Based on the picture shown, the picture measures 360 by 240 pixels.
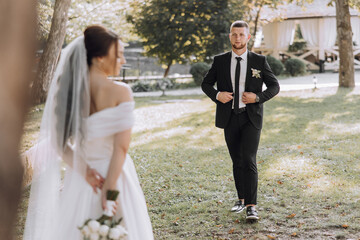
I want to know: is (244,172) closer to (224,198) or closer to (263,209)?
(263,209)

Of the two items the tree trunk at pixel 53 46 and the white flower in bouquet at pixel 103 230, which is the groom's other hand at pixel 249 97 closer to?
the white flower in bouquet at pixel 103 230

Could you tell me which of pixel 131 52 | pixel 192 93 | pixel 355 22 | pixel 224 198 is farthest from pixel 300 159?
pixel 131 52

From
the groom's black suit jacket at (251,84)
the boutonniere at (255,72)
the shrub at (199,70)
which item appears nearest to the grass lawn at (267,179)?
the groom's black suit jacket at (251,84)

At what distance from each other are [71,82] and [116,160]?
659mm

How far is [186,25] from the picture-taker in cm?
Result: 2641

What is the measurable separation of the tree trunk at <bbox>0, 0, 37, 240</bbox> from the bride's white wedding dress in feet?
3.56

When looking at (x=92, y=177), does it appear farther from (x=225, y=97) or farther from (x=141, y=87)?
(x=141, y=87)

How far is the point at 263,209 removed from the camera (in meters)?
6.44

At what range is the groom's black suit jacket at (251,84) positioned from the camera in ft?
19.1

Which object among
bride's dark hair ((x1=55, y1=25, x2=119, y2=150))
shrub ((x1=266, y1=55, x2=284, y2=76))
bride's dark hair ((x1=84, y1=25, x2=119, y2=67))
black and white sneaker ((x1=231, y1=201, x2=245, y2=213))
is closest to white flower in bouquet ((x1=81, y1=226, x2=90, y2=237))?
bride's dark hair ((x1=55, y1=25, x2=119, y2=150))

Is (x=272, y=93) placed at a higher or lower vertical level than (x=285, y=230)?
higher

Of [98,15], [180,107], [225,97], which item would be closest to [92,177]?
[225,97]

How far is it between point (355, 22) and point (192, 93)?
17743 millimetres

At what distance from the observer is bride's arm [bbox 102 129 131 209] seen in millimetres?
3344
